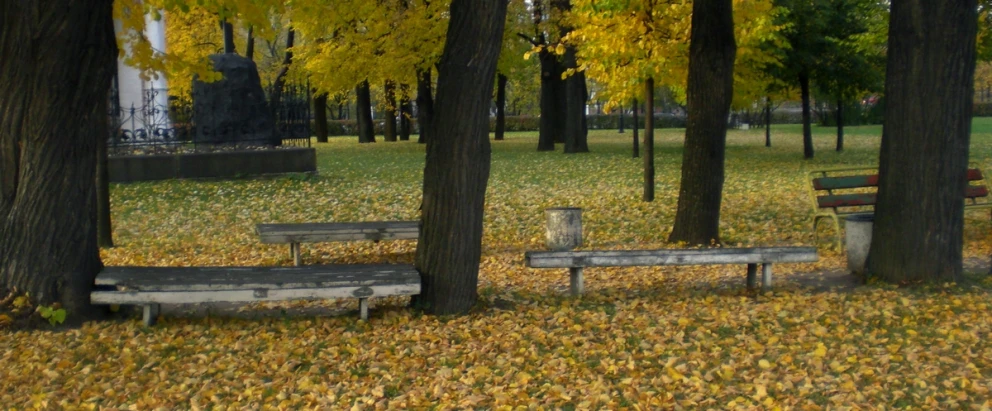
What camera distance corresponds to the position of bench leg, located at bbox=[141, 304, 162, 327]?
672cm

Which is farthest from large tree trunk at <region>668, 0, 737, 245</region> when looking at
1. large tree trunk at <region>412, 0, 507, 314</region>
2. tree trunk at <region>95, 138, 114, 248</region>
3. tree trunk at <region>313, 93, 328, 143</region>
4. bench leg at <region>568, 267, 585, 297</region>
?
tree trunk at <region>313, 93, 328, 143</region>

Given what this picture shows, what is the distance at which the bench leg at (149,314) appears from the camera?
22.0 ft

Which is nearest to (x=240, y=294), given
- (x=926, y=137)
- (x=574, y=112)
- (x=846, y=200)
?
(x=926, y=137)

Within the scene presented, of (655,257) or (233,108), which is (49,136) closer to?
(655,257)

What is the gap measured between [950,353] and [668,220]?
21.3ft

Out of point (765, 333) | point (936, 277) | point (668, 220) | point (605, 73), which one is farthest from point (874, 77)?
point (765, 333)

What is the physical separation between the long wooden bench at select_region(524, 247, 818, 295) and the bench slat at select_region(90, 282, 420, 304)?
1.20 m

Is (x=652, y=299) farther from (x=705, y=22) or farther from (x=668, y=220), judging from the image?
(x=668, y=220)

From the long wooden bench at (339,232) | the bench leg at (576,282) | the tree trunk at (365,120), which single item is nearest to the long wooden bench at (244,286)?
the bench leg at (576,282)

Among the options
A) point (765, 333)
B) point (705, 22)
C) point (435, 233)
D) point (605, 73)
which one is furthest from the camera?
point (605, 73)

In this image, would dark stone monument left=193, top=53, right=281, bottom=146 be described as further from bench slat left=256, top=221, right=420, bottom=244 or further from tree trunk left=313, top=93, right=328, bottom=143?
tree trunk left=313, top=93, right=328, bottom=143

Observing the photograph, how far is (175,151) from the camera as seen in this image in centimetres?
1764

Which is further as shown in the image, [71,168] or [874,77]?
[874,77]

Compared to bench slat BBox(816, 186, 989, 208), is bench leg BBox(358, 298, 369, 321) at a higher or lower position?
lower
